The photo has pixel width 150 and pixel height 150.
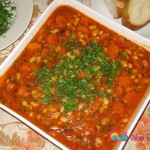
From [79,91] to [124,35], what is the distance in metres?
0.58

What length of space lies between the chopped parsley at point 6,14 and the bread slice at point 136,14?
95cm

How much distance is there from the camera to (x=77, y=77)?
2008 mm

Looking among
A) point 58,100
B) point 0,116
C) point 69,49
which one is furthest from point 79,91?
point 0,116

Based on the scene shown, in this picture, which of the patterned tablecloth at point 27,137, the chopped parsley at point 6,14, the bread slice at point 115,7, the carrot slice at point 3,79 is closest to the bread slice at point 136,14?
the bread slice at point 115,7

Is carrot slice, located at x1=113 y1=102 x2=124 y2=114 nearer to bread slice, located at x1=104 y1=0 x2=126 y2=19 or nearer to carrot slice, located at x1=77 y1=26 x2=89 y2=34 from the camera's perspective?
carrot slice, located at x1=77 y1=26 x2=89 y2=34

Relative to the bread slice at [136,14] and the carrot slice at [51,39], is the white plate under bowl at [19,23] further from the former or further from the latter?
the bread slice at [136,14]

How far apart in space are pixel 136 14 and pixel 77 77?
29.2 inches

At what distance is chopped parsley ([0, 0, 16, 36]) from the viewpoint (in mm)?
2274

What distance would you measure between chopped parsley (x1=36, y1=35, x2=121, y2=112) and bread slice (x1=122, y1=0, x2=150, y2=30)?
1.12 feet

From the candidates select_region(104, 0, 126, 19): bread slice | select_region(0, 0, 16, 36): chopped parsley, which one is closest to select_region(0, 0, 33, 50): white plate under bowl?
select_region(0, 0, 16, 36): chopped parsley

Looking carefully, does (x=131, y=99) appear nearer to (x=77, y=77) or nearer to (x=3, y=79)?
(x=77, y=77)

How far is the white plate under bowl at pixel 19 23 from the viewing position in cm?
218

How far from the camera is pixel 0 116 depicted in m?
2.09

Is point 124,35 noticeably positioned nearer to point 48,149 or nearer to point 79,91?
point 79,91
